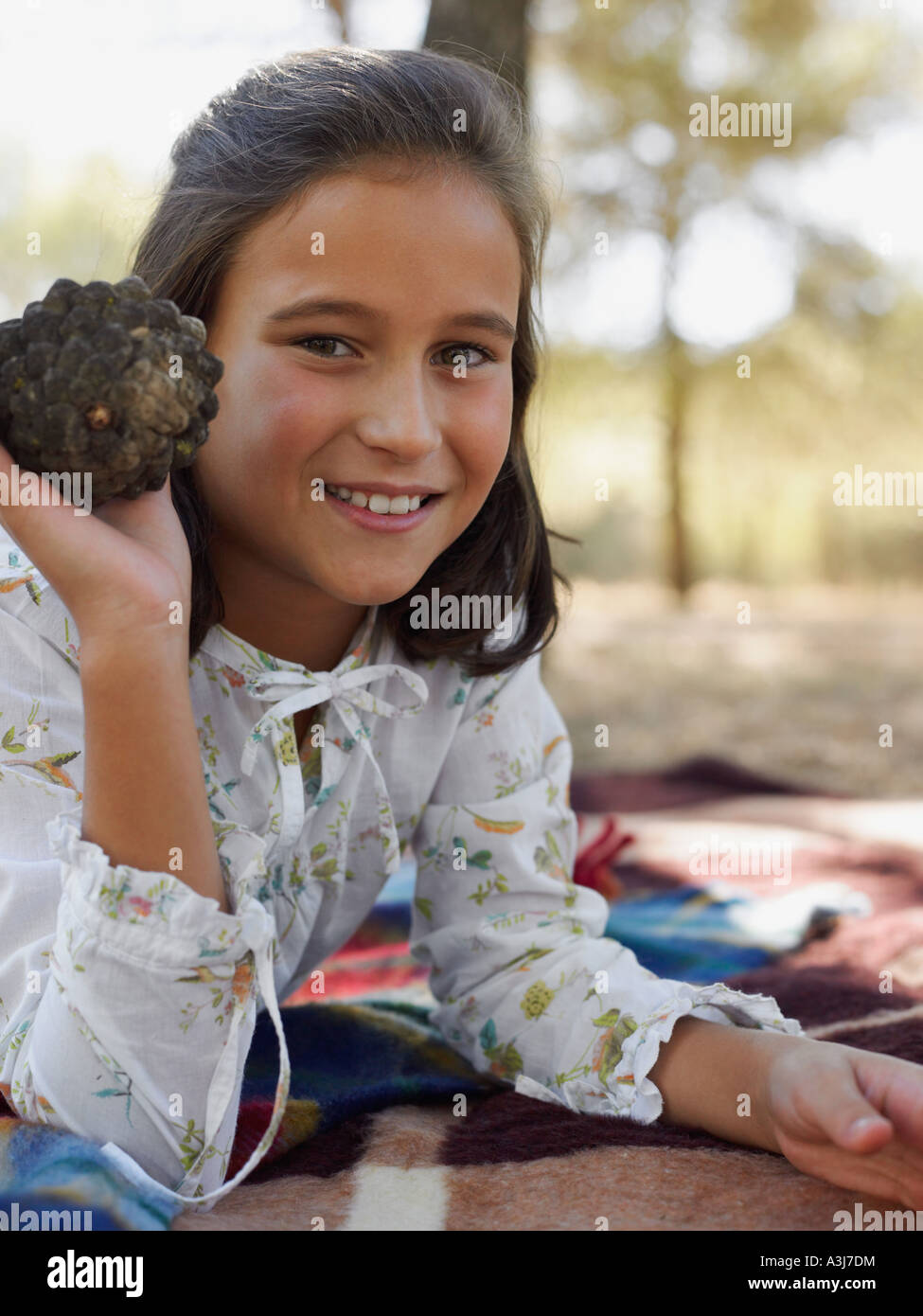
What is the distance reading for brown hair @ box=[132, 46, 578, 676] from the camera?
1.42 m

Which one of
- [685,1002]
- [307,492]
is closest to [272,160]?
[307,492]

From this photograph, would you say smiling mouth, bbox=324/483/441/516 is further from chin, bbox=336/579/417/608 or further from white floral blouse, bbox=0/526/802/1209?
white floral blouse, bbox=0/526/802/1209

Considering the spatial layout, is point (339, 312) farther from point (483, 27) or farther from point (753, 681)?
point (753, 681)

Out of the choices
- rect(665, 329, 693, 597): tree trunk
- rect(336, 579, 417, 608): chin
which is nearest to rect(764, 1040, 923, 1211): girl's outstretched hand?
rect(336, 579, 417, 608): chin

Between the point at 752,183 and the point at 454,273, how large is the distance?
22.4 ft

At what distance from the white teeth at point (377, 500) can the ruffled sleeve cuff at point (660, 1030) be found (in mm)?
657

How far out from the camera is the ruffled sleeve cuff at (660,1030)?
1.37 m

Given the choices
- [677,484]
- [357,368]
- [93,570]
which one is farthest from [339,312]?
[677,484]

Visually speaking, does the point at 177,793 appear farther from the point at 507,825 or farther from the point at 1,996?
the point at 507,825

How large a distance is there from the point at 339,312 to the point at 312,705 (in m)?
0.50

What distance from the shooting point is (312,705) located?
156cm

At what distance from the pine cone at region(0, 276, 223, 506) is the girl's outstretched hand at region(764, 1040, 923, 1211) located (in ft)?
2.89

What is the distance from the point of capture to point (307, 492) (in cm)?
140

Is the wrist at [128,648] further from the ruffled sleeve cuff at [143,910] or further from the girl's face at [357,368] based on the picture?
the girl's face at [357,368]
